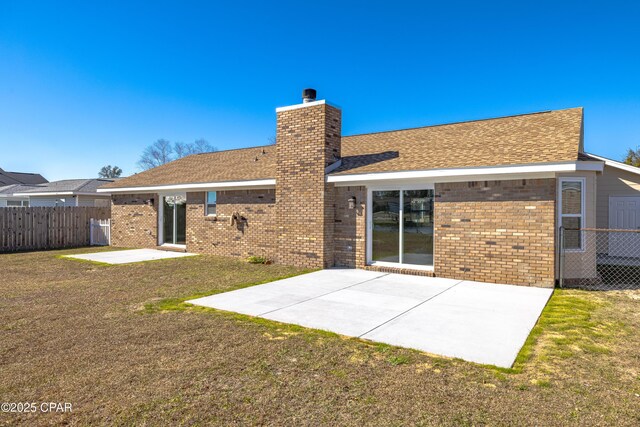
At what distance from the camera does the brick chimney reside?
10305mm

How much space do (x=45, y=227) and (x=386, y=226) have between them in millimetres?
15279

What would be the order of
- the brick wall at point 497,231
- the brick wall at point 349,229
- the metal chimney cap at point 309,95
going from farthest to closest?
the metal chimney cap at point 309,95
the brick wall at point 349,229
the brick wall at point 497,231

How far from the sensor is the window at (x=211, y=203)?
13461mm

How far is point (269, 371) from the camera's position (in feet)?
12.2

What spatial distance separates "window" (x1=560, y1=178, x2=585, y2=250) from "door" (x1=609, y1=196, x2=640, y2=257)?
16.8 feet

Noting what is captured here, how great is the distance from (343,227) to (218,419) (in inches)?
308

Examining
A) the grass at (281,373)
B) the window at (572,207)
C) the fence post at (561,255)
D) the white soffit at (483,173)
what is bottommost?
the grass at (281,373)

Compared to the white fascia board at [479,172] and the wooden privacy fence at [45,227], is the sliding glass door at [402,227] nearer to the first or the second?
the white fascia board at [479,172]

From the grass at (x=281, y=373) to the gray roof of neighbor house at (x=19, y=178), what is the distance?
4889 centimetres

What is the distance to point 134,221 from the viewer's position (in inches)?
627

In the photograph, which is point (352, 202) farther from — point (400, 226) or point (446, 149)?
point (446, 149)

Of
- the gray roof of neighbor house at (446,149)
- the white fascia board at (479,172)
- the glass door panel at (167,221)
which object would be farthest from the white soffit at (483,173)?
the glass door panel at (167,221)

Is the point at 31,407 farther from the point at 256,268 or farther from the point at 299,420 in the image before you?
the point at 256,268

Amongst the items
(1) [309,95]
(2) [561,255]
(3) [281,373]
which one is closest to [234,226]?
(1) [309,95]
